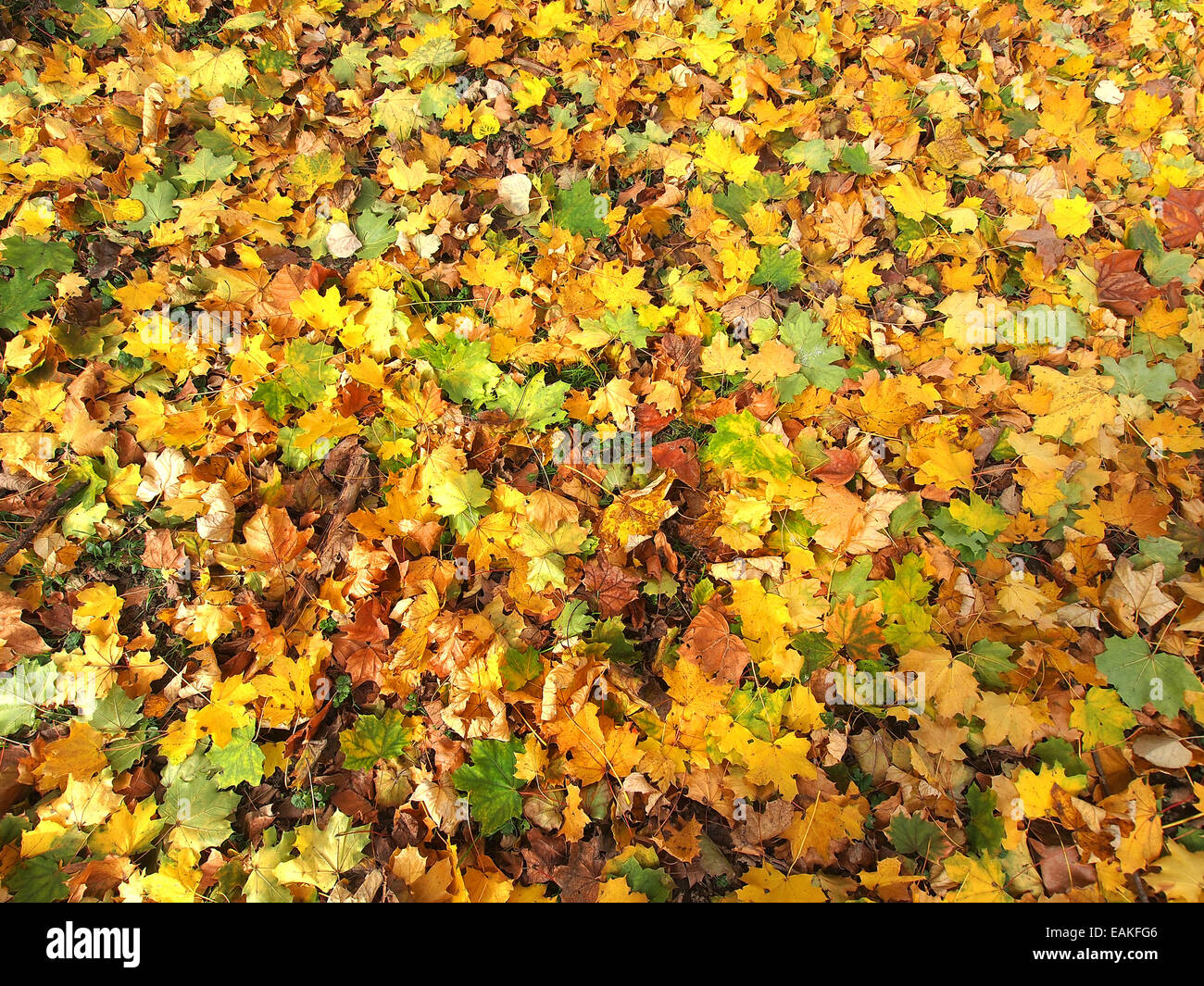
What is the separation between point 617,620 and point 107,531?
173 centimetres

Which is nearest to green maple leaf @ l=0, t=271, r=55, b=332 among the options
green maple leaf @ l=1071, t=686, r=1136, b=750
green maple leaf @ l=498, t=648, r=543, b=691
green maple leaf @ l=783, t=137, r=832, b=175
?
green maple leaf @ l=498, t=648, r=543, b=691

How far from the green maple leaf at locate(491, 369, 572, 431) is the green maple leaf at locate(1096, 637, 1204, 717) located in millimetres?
1831

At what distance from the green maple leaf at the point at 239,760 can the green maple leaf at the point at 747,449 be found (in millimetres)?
1641

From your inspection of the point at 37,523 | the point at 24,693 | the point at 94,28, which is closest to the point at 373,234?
the point at 37,523

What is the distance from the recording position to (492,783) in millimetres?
1873

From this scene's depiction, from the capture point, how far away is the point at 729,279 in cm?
259

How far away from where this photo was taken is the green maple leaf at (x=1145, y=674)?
76.4 inches

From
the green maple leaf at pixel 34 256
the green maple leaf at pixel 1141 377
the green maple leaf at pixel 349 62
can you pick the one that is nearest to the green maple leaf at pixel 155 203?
the green maple leaf at pixel 34 256

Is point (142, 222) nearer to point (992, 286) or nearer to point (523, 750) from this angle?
point (523, 750)

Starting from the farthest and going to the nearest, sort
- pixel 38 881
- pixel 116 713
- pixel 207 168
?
1. pixel 207 168
2. pixel 116 713
3. pixel 38 881

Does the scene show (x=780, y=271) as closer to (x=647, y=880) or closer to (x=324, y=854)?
(x=647, y=880)

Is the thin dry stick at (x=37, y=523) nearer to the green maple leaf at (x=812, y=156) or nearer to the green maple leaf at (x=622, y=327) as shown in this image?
the green maple leaf at (x=622, y=327)

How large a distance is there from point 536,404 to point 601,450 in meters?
0.28

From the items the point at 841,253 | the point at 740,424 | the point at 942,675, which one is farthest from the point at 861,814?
the point at 841,253
